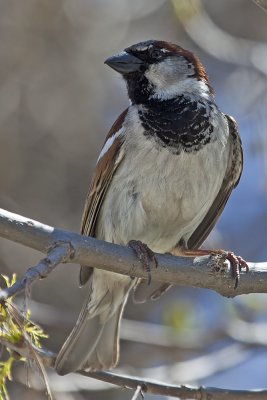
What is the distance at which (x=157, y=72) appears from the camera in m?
3.97

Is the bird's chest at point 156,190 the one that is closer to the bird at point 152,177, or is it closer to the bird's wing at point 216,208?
the bird at point 152,177

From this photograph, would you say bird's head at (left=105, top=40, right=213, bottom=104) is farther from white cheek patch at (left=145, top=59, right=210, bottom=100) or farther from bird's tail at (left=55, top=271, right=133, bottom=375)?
bird's tail at (left=55, top=271, right=133, bottom=375)

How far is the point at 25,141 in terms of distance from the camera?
5.36 m

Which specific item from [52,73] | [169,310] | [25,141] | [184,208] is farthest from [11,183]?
[184,208]

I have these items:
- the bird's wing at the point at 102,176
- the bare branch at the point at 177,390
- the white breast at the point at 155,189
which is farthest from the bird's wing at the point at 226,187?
the bare branch at the point at 177,390

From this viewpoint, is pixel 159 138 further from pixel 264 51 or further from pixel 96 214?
pixel 264 51

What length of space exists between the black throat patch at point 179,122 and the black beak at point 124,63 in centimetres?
21

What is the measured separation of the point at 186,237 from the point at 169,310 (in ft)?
1.62

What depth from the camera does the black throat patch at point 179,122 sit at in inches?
142

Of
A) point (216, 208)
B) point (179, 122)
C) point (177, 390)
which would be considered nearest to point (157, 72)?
point (179, 122)

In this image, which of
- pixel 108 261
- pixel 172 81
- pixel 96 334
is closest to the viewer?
pixel 108 261

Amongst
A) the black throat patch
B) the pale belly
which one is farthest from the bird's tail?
the black throat patch

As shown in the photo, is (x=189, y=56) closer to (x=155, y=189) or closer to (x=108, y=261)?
(x=155, y=189)

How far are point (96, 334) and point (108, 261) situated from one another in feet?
3.90
